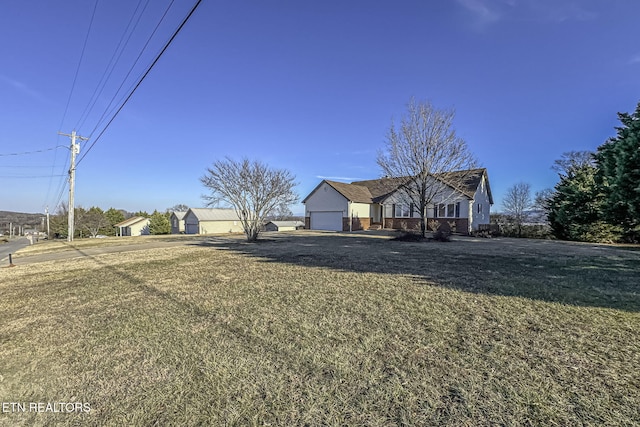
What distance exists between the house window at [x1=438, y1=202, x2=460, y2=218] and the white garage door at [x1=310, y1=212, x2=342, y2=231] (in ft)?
29.8

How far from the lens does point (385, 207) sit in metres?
28.7

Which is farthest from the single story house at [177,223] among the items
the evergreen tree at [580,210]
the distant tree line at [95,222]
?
the evergreen tree at [580,210]

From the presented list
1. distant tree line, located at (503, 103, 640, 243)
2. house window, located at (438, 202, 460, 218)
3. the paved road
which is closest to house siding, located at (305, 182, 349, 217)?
house window, located at (438, 202, 460, 218)

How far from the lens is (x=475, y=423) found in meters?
2.19

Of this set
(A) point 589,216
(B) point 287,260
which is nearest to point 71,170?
(B) point 287,260

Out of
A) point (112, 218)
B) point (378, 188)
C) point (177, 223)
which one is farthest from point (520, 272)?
point (112, 218)

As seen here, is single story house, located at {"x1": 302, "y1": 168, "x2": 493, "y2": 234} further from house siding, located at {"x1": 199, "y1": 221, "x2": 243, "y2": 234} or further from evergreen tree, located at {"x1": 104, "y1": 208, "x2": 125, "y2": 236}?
evergreen tree, located at {"x1": 104, "y1": 208, "x2": 125, "y2": 236}

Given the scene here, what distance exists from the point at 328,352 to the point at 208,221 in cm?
5262

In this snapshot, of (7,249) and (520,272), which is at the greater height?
(520,272)

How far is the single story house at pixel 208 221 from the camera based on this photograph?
51.2 m

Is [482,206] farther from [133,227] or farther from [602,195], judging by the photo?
[133,227]

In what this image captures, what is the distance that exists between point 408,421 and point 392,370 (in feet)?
2.28

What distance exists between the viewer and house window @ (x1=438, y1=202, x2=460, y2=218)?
2322 centimetres

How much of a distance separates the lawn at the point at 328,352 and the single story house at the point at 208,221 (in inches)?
1824
